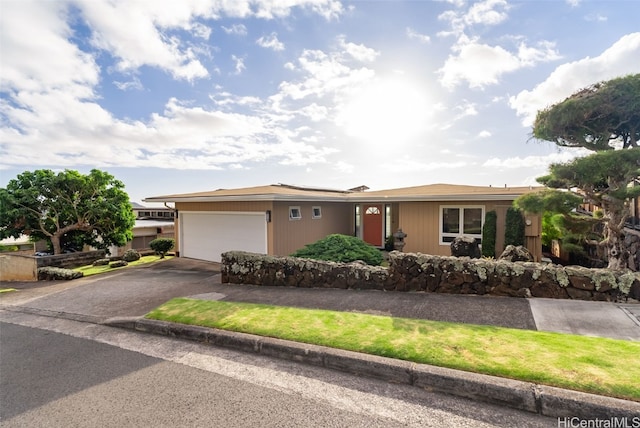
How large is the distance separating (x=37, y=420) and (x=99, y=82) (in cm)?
988

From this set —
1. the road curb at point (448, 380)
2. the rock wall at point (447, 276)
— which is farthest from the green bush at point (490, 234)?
the road curb at point (448, 380)

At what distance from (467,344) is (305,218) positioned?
8551 mm

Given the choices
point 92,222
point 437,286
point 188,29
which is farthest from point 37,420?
point 92,222

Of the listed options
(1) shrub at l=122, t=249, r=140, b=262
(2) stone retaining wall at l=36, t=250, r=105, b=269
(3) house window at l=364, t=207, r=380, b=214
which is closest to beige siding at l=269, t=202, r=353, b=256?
(3) house window at l=364, t=207, r=380, b=214

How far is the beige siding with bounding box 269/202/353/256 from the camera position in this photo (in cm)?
1030

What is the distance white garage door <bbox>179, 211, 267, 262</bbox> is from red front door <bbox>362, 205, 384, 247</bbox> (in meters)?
5.63

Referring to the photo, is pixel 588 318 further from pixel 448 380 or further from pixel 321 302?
pixel 321 302

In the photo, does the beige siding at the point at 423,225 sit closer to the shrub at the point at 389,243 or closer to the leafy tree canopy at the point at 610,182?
the shrub at the point at 389,243

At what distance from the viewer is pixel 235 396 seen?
304 centimetres

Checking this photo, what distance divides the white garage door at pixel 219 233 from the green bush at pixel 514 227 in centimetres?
798

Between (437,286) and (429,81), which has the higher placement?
(429,81)

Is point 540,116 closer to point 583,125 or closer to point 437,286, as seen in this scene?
point 583,125

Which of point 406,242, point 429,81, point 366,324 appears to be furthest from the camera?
point 406,242

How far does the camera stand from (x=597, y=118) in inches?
254
